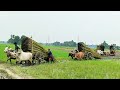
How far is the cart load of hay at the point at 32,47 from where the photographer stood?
12094 millimetres

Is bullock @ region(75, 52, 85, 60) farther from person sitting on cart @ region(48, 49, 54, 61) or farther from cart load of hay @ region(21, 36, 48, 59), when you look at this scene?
cart load of hay @ region(21, 36, 48, 59)

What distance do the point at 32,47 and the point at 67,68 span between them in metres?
1.37

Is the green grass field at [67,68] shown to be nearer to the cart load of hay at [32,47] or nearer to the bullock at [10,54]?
the bullock at [10,54]

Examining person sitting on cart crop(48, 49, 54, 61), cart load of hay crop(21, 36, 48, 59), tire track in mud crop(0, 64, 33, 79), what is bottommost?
tire track in mud crop(0, 64, 33, 79)

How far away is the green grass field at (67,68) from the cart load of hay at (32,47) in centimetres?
26

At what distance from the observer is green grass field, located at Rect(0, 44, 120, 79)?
37.6 ft

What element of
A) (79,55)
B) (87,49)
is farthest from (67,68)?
(87,49)

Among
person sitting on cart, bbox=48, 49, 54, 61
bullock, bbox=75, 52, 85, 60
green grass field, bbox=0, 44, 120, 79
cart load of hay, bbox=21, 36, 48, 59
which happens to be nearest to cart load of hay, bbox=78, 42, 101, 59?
bullock, bbox=75, 52, 85, 60

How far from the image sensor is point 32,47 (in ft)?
40.3

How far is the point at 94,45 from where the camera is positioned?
12.2 meters

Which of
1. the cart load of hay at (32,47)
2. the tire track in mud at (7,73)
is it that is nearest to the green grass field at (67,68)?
the tire track in mud at (7,73)

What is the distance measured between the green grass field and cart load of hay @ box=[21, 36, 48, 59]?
0.26 m

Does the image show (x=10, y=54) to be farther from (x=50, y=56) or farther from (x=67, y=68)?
(x=67, y=68)
